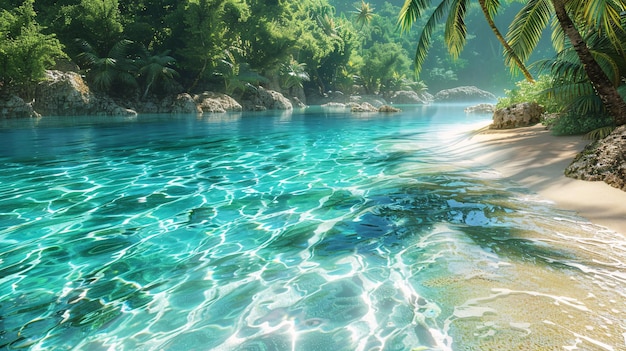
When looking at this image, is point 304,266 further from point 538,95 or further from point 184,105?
point 184,105

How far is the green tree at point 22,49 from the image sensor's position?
23.9 m

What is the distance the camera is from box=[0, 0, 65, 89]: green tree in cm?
2386

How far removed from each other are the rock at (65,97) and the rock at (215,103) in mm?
6352

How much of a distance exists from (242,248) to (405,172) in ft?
16.1

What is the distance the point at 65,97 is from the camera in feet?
91.7

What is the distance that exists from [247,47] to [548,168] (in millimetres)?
40101

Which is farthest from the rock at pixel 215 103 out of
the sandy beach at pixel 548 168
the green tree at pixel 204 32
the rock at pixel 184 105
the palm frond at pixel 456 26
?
the sandy beach at pixel 548 168

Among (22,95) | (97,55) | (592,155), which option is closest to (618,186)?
(592,155)

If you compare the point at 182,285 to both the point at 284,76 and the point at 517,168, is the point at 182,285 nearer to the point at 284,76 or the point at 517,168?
the point at 517,168

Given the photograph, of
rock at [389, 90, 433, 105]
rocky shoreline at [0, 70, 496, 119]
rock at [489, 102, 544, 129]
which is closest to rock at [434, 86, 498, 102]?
rock at [389, 90, 433, 105]

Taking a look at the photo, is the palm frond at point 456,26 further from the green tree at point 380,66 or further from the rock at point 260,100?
the green tree at point 380,66

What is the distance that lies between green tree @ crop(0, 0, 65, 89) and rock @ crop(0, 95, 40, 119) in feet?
3.96

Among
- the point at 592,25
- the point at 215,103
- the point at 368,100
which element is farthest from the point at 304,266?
the point at 368,100

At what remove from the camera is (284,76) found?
154 feet
